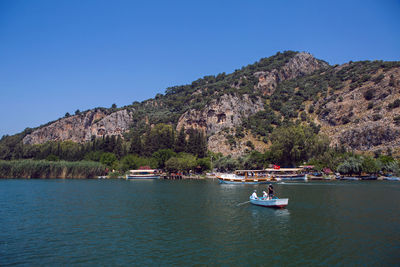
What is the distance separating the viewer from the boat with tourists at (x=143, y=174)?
13206 cm

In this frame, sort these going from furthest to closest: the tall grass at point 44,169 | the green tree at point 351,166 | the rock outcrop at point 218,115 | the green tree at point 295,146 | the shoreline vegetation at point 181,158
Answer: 1. the rock outcrop at point 218,115
2. the green tree at point 295,146
3. the tall grass at point 44,169
4. the shoreline vegetation at point 181,158
5. the green tree at point 351,166

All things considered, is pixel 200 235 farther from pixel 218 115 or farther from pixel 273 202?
pixel 218 115

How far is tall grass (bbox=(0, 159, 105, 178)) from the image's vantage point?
382 feet

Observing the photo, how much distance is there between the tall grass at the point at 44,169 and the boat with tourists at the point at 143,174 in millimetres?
14599

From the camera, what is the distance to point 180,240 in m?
26.8

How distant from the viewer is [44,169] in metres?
119

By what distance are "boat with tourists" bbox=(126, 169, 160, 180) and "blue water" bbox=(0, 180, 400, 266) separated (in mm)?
86067

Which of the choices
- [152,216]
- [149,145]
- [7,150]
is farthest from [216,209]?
[7,150]

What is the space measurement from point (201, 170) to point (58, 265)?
4807 inches

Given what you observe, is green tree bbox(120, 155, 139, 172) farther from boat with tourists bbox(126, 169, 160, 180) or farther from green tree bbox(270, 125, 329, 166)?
green tree bbox(270, 125, 329, 166)

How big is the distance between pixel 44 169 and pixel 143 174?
127ft

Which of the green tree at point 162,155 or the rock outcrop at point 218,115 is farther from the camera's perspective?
the rock outcrop at point 218,115

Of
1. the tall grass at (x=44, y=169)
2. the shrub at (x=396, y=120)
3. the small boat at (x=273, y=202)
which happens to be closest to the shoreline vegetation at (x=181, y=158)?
the tall grass at (x=44, y=169)

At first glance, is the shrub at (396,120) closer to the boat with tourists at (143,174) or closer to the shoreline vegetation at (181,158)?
the shoreline vegetation at (181,158)
